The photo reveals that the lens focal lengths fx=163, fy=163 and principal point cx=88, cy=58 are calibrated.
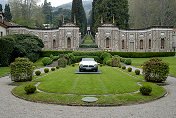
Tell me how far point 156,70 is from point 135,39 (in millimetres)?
39449

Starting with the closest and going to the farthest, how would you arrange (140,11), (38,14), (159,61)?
(159,61) < (38,14) < (140,11)

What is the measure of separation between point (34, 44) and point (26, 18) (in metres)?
29.1

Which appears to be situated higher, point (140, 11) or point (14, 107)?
point (140, 11)

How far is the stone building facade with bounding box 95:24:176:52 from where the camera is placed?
45.4m

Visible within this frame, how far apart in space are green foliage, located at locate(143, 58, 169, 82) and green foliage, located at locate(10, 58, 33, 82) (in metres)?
9.87

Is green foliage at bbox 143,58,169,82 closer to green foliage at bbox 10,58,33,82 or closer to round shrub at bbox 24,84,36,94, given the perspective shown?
round shrub at bbox 24,84,36,94

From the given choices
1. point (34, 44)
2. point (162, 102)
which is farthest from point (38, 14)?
point (162, 102)

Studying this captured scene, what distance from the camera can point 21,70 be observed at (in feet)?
43.6

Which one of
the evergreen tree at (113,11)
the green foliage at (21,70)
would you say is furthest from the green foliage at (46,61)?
the evergreen tree at (113,11)

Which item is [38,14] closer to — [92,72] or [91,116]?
[92,72]

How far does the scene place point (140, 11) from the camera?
73562 mm

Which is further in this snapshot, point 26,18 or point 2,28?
point 26,18

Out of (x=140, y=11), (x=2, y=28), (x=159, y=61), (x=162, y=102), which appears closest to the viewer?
(x=162, y=102)

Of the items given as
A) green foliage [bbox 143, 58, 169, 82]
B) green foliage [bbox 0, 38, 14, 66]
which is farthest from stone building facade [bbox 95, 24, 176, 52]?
green foliage [bbox 143, 58, 169, 82]
